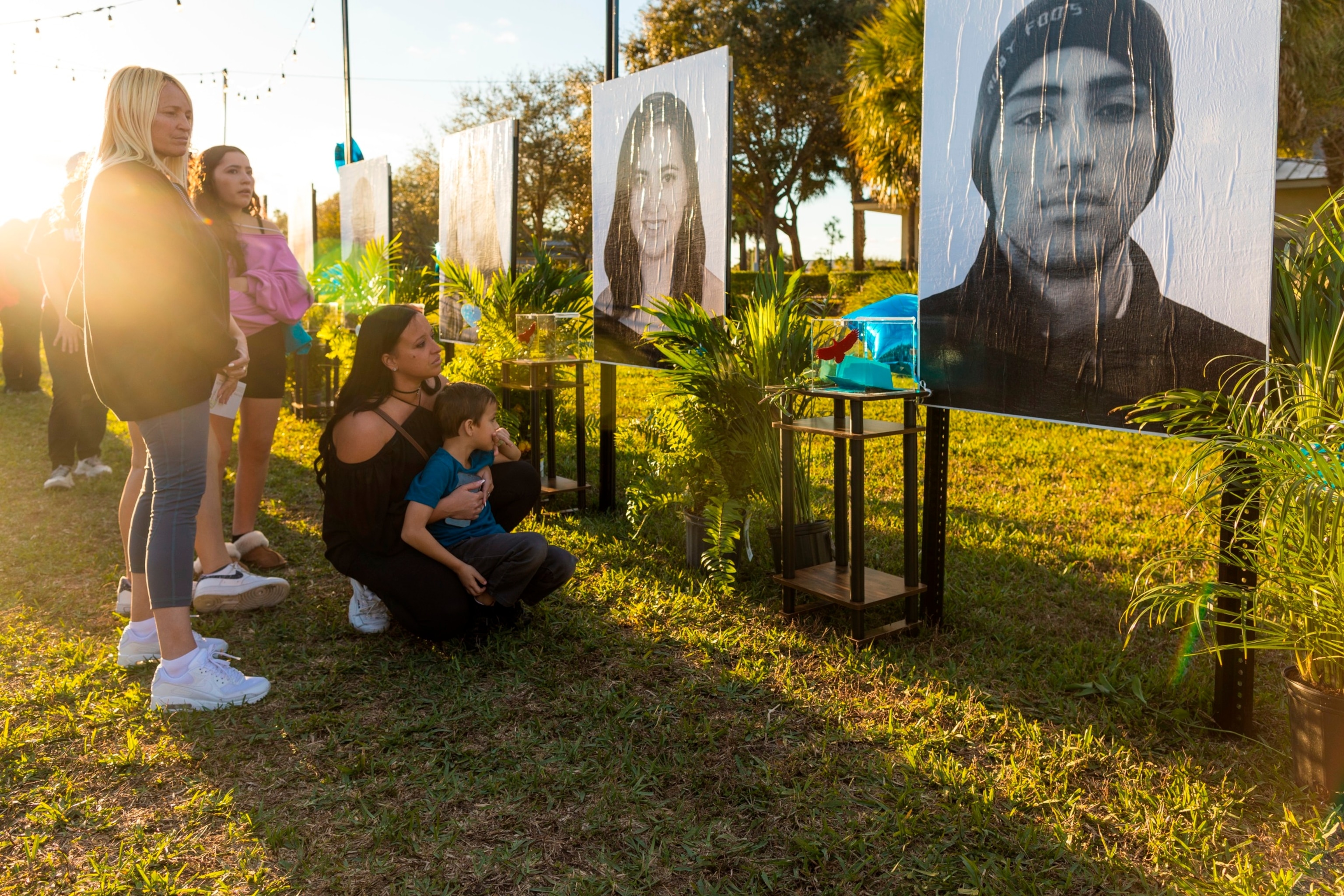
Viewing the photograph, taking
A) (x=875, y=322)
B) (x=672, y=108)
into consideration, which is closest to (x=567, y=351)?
(x=672, y=108)

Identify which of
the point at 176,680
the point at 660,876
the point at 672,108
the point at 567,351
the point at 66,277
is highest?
the point at 672,108

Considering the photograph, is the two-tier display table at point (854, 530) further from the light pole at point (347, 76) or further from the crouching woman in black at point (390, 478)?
the light pole at point (347, 76)

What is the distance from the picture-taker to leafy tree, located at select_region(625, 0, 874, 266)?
76.9 feet

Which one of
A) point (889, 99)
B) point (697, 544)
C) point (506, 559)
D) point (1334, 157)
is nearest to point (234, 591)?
point (506, 559)

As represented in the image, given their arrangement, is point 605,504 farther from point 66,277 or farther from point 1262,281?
point 1262,281

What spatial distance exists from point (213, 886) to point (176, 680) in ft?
3.37

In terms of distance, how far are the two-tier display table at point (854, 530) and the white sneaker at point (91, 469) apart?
5098mm

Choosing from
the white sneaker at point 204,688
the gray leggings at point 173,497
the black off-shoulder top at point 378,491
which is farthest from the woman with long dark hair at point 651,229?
the white sneaker at point 204,688

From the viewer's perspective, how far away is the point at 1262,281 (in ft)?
8.34

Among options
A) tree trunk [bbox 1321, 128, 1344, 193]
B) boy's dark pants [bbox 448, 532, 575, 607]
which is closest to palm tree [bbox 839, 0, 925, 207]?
tree trunk [bbox 1321, 128, 1344, 193]

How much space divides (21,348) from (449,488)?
358 inches

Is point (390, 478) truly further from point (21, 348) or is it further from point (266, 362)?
point (21, 348)

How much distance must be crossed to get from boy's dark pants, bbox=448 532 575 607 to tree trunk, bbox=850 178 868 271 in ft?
89.4

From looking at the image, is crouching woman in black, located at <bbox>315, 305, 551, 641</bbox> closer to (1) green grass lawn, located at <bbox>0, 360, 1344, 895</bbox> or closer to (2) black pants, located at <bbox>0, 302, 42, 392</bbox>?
(1) green grass lawn, located at <bbox>0, 360, 1344, 895</bbox>
